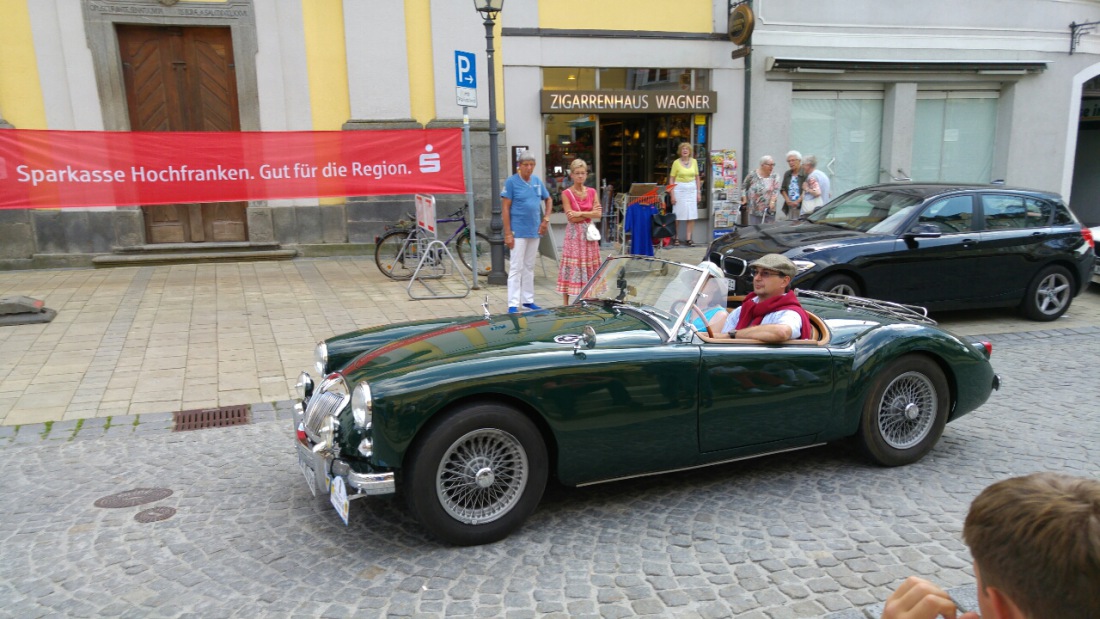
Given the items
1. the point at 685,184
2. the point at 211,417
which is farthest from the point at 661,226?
the point at 211,417

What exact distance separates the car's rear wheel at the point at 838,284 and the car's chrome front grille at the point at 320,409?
226 inches

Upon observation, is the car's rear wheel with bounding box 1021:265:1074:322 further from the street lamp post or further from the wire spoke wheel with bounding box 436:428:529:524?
the wire spoke wheel with bounding box 436:428:529:524

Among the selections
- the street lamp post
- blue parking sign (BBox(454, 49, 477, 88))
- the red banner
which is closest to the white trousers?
the street lamp post

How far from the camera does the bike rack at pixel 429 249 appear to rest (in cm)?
1027

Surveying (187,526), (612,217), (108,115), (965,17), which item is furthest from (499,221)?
(965,17)

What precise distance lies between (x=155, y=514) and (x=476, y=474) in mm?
1874

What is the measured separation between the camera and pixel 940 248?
8.36 meters

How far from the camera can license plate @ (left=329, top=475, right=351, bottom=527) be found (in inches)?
138

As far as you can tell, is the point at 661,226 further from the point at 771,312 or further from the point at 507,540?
the point at 507,540

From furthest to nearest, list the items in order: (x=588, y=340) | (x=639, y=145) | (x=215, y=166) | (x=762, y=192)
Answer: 1. (x=639, y=145)
2. (x=762, y=192)
3. (x=215, y=166)
4. (x=588, y=340)

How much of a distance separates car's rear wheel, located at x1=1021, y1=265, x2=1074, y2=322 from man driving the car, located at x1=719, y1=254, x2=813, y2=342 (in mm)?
5927

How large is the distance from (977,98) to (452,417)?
1707 centimetres

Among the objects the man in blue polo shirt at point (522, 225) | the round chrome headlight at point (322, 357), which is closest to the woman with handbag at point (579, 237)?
the man in blue polo shirt at point (522, 225)

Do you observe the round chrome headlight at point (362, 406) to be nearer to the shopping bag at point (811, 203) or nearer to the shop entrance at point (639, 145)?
the shopping bag at point (811, 203)
